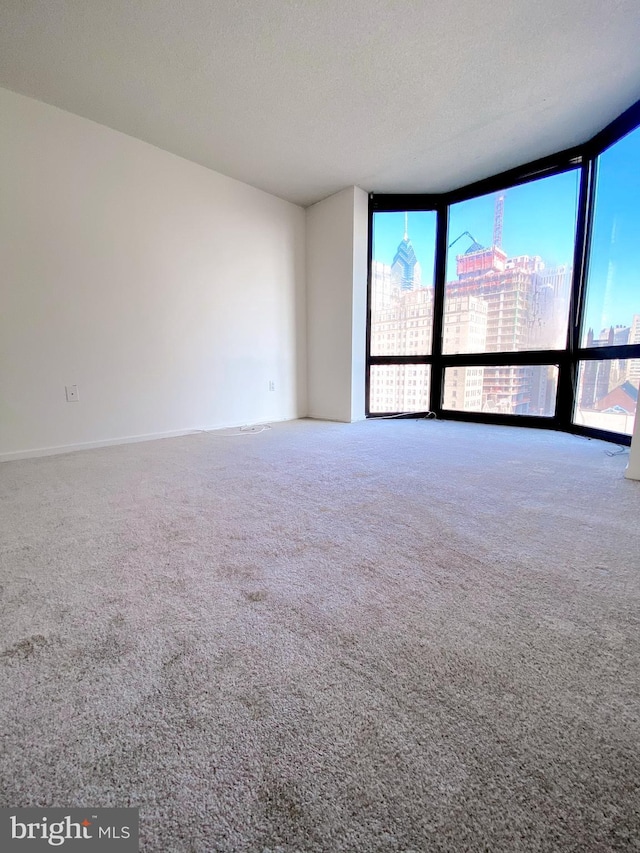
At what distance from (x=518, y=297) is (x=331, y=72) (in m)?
2.49

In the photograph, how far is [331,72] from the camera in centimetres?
214

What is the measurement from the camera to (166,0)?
5.57ft

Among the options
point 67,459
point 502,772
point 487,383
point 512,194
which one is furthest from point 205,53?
point 487,383

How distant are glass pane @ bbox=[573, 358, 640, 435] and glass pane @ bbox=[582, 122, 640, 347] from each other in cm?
19

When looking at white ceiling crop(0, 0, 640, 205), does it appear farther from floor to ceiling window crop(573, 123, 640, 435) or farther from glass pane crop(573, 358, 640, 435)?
glass pane crop(573, 358, 640, 435)

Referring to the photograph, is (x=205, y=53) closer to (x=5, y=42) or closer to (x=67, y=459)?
(x=5, y=42)

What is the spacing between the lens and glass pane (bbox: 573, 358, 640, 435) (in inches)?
103

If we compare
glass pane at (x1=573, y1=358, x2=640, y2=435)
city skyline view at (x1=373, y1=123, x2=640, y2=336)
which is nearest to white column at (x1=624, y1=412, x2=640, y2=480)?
glass pane at (x1=573, y1=358, x2=640, y2=435)

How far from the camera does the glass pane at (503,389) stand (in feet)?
11.0

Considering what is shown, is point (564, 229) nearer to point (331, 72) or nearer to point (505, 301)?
point (505, 301)

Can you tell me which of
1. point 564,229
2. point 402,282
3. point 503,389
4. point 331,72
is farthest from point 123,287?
point 564,229

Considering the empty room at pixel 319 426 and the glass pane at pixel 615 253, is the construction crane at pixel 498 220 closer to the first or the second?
the empty room at pixel 319 426

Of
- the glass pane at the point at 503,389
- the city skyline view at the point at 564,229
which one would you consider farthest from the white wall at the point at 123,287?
the glass pane at the point at 503,389

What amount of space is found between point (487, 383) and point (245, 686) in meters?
3.77
